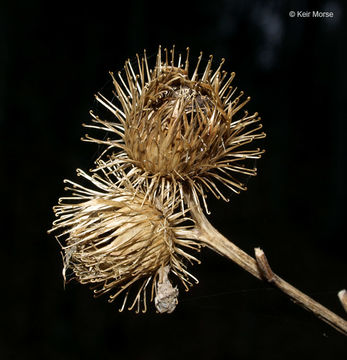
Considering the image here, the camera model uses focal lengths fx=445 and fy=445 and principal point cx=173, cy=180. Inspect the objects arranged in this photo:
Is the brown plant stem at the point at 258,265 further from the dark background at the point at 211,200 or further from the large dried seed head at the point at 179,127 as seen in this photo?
the dark background at the point at 211,200

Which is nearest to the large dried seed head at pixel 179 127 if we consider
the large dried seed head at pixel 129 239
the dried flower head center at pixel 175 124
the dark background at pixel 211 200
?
the dried flower head center at pixel 175 124

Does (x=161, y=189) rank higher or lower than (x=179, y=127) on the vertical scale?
lower

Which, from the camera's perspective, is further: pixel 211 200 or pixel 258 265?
pixel 211 200

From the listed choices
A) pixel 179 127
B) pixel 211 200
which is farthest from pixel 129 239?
pixel 211 200

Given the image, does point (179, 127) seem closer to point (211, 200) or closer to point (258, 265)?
point (258, 265)

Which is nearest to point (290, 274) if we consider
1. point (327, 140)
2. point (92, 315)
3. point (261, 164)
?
point (92, 315)

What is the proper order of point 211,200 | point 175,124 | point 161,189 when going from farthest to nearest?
1. point 211,200
2. point 161,189
3. point 175,124

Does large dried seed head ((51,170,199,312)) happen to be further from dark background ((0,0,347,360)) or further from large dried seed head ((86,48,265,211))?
dark background ((0,0,347,360))

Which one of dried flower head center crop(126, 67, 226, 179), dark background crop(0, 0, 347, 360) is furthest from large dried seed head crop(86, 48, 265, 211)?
dark background crop(0, 0, 347, 360)
